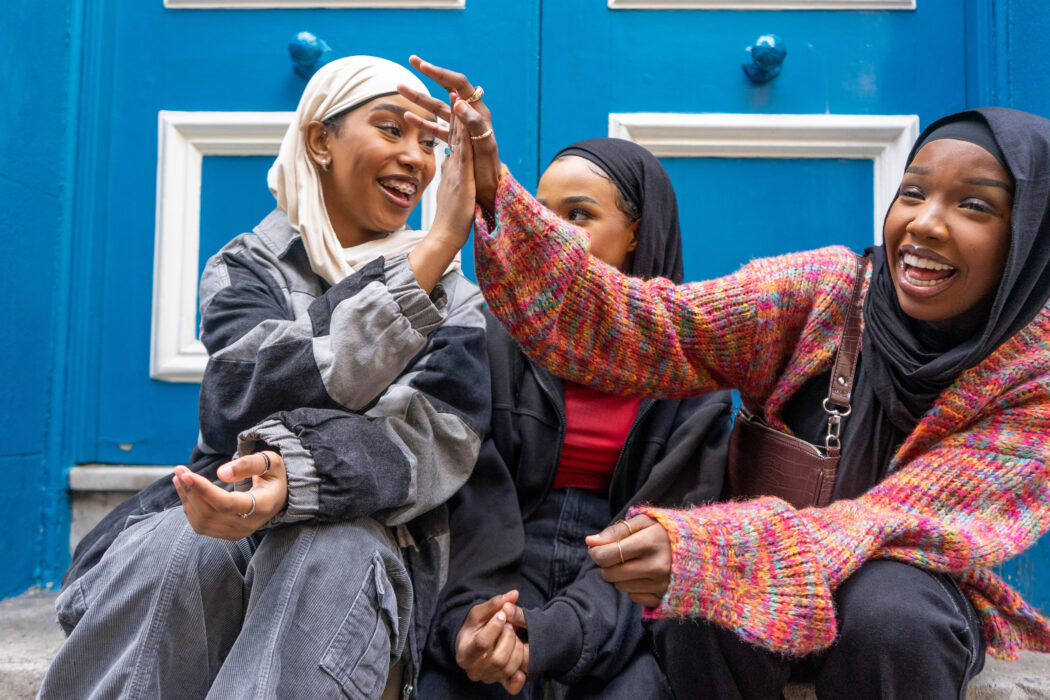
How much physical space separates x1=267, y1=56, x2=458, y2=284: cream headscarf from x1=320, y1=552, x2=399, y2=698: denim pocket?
1.98 feet

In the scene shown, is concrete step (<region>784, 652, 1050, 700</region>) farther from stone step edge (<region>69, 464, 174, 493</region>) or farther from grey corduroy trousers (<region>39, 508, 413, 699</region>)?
stone step edge (<region>69, 464, 174, 493</region>)

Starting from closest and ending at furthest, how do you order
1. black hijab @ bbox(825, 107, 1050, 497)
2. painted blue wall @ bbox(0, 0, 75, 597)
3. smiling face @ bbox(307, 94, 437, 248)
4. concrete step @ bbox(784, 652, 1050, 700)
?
black hijab @ bbox(825, 107, 1050, 497)
concrete step @ bbox(784, 652, 1050, 700)
smiling face @ bbox(307, 94, 437, 248)
painted blue wall @ bbox(0, 0, 75, 597)

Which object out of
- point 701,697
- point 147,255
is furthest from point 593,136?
point 701,697

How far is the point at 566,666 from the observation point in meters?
1.27

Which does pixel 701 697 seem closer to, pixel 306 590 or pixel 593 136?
pixel 306 590

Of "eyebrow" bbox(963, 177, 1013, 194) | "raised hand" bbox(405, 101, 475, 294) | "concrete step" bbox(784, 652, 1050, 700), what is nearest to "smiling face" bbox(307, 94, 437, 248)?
"raised hand" bbox(405, 101, 475, 294)

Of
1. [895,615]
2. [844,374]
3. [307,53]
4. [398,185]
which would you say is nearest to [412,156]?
[398,185]

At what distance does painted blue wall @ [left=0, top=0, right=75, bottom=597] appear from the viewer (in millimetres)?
1841

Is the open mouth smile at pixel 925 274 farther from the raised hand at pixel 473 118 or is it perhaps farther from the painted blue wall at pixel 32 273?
the painted blue wall at pixel 32 273

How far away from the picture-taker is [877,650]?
1085 mm

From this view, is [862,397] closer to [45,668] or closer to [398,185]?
[398,185]

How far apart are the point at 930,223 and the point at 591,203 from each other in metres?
0.63

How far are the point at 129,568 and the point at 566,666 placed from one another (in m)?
0.66

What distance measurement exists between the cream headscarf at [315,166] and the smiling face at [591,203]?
29 cm
